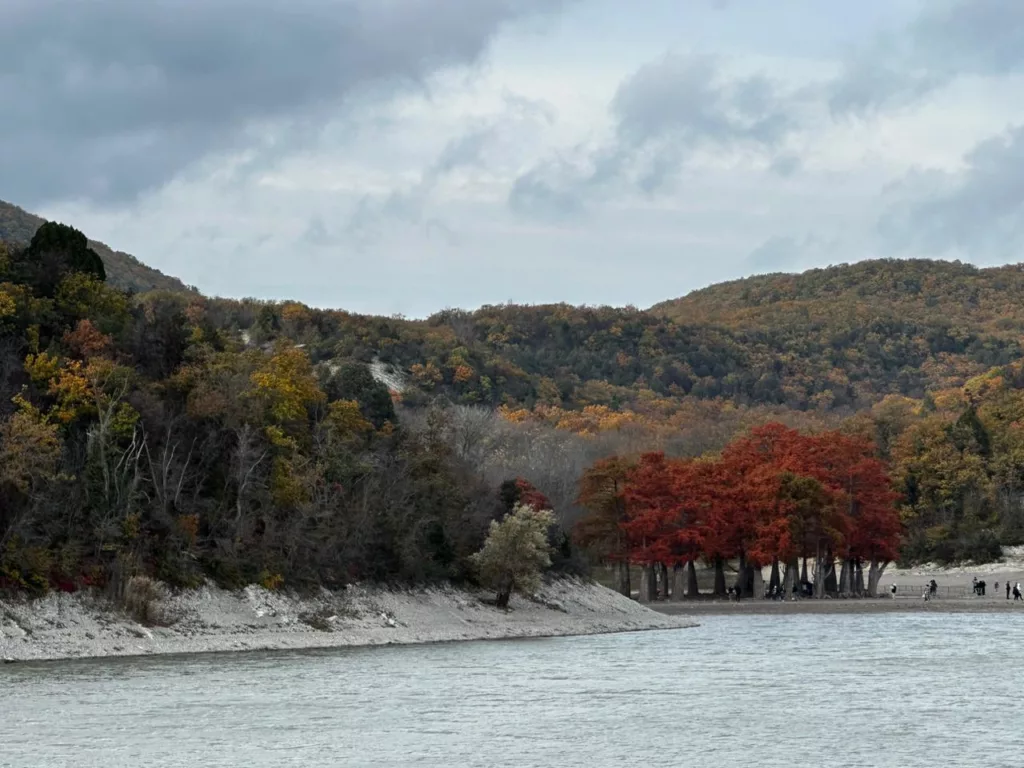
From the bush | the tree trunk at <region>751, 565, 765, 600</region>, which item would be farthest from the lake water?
the tree trunk at <region>751, 565, 765, 600</region>

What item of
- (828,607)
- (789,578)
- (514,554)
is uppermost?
(514,554)

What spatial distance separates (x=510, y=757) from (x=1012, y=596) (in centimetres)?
9448

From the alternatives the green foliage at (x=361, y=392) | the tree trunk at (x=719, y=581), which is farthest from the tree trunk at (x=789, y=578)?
the green foliage at (x=361, y=392)

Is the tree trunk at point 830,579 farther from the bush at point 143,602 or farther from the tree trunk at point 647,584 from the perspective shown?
the bush at point 143,602

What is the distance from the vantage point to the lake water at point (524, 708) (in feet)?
119

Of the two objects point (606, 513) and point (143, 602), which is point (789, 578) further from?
point (143, 602)

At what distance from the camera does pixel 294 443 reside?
80188mm

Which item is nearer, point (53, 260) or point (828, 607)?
point (53, 260)

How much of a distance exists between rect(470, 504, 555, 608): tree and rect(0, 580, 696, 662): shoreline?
1545 millimetres

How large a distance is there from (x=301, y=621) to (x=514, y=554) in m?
15.9

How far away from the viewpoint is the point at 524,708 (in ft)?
151

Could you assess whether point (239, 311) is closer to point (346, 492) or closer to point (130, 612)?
point (346, 492)

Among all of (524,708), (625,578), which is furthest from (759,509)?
(524,708)

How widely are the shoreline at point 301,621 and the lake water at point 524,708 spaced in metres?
2.77
